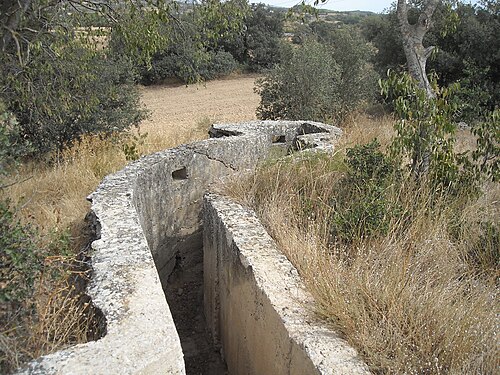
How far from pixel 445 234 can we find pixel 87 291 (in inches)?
108

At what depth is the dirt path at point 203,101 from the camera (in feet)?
58.8

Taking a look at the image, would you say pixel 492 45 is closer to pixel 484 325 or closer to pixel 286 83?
pixel 286 83

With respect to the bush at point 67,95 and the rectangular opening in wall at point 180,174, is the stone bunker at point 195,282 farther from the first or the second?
the bush at point 67,95

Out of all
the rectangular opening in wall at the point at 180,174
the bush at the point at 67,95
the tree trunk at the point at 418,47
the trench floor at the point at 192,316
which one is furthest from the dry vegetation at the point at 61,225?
the tree trunk at the point at 418,47

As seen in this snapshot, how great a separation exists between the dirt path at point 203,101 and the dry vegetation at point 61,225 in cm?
66

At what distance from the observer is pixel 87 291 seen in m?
2.51

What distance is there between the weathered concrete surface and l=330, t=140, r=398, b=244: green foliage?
658 mm

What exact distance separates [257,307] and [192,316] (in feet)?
7.05

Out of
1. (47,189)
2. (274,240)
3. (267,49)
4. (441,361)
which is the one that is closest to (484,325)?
(441,361)

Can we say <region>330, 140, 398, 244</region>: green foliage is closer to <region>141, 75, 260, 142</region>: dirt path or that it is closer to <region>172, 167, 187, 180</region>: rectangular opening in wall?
<region>172, 167, 187, 180</region>: rectangular opening in wall

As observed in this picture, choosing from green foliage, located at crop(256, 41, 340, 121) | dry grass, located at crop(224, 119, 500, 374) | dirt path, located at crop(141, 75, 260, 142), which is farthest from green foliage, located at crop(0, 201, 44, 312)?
dirt path, located at crop(141, 75, 260, 142)

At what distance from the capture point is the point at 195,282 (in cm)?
557

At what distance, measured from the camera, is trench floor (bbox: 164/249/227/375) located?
4.39 metres

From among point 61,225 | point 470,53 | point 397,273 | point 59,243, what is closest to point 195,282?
point 61,225
